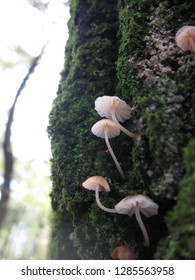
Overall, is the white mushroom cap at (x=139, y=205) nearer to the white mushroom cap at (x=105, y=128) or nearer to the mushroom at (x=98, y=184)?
the mushroom at (x=98, y=184)

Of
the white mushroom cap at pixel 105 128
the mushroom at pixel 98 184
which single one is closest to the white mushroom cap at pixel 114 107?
the white mushroom cap at pixel 105 128

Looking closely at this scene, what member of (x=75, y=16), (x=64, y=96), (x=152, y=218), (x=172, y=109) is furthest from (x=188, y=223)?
(x=75, y=16)

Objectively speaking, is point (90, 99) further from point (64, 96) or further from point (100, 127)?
point (100, 127)

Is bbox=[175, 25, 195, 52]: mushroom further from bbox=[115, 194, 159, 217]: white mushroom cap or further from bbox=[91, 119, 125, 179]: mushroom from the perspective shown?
bbox=[115, 194, 159, 217]: white mushroom cap

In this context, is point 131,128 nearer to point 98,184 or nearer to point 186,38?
point 98,184

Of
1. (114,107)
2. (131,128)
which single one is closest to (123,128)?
(131,128)

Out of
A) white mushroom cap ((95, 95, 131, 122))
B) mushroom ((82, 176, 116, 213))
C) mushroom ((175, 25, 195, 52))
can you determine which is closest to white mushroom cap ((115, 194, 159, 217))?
mushroom ((82, 176, 116, 213))
